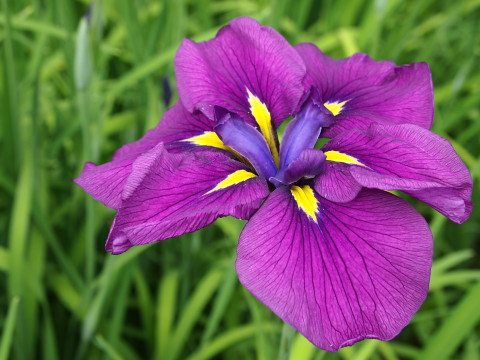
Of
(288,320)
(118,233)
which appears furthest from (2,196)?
(288,320)

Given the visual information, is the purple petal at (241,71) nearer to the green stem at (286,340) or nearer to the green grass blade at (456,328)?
the green stem at (286,340)

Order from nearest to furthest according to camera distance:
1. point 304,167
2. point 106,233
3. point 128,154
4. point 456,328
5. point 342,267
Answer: point 342,267 < point 304,167 < point 128,154 < point 456,328 < point 106,233

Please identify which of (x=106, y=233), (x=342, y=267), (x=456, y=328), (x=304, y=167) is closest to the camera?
(x=342, y=267)

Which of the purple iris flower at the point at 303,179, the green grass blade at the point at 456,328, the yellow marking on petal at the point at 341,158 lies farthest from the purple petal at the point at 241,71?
the green grass blade at the point at 456,328

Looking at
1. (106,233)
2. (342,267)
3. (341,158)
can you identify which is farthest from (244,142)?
(106,233)

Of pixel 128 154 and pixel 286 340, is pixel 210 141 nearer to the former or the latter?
pixel 128 154

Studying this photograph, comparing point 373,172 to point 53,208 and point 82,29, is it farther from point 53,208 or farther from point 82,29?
point 53,208

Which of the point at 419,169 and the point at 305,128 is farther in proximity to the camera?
the point at 305,128

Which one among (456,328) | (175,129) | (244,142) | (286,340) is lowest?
(456,328)
